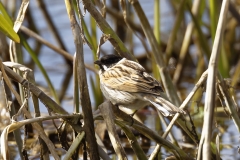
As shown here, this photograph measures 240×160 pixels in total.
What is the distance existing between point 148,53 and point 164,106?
3.93ft

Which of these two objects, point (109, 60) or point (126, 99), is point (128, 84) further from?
point (109, 60)

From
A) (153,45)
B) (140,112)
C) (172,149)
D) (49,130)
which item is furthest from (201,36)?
(172,149)

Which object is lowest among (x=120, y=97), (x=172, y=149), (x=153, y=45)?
(x=172, y=149)

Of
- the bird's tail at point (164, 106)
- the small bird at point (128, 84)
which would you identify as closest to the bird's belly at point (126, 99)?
the small bird at point (128, 84)

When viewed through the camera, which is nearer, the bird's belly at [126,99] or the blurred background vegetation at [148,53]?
the bird's belly at [126,99]

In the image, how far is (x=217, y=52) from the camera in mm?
2922

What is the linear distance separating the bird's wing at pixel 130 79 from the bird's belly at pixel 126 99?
4cm

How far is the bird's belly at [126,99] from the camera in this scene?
13.0 feet

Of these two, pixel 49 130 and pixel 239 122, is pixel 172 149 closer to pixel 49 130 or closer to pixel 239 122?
pixel 239 122

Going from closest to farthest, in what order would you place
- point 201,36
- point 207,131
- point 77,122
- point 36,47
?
point 207,131, point 77,122, point 201,36, point 36,47

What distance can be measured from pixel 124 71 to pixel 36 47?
423 centimetres

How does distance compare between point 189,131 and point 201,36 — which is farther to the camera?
point 201,36

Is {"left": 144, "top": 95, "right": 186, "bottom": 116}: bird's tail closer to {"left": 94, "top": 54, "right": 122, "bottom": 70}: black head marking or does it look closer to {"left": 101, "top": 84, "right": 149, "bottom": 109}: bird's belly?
{"left": 101, "top": 84, "right": 149, "bottom": 109}: bird's belly

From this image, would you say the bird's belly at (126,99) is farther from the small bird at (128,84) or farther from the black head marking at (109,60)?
the black head marking at (109,60)
